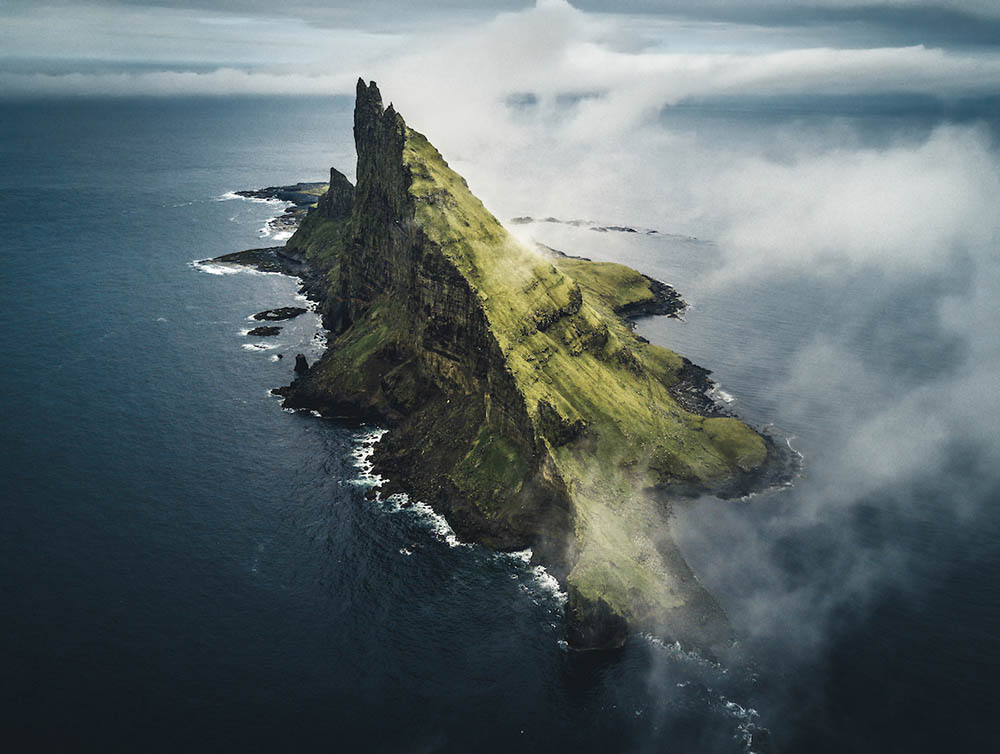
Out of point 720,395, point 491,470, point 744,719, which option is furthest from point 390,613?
point 720,395

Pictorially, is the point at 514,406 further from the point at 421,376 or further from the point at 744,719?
the point at 744,719

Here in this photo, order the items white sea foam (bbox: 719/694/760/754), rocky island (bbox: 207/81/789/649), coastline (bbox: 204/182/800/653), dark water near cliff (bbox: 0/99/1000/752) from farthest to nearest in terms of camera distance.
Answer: rocky island (bbox: 207/81/789/649), coastline (bbox: 204/182/800/653), dark water near cliff (bbox: 0/99/1000/752), white sea foam (bbox: 719/694/760/754)

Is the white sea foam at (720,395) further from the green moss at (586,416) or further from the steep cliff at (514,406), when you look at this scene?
the green moss at (586,416)

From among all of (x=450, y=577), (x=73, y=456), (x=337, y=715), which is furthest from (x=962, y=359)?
(x=73, y=456)

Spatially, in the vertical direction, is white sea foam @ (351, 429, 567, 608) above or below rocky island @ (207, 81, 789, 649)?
below

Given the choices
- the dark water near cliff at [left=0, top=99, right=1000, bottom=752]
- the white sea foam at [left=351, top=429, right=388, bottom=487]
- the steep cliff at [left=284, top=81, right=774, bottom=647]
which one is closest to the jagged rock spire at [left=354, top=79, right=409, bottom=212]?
the steep cliff at [left=284, top=81, right=774, bottom=647]

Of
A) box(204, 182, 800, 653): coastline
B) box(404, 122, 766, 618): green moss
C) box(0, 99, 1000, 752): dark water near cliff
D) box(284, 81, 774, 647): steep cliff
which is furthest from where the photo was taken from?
box(284, 81, 774, 647): steep cliff

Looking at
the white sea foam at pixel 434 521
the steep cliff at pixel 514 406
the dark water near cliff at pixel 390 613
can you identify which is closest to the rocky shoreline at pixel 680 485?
the steep cliff at pixel 514 406

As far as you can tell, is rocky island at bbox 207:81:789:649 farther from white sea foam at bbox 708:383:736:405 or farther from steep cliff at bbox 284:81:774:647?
white sea foam at bbox 708:383:736:405
